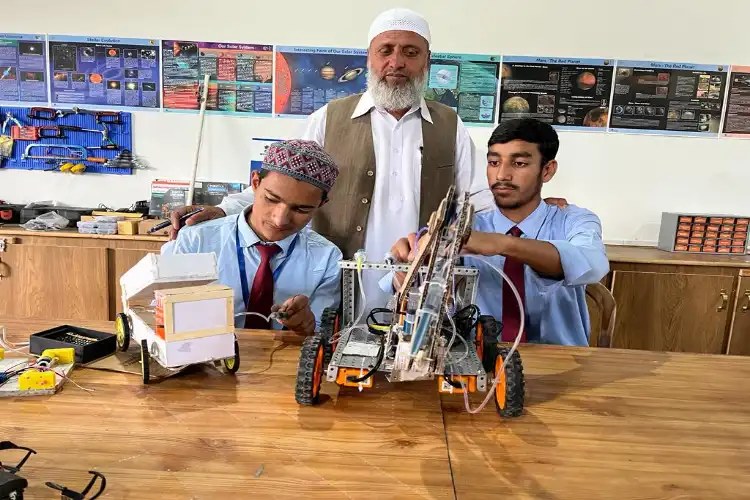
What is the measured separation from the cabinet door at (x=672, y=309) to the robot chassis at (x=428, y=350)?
7.76ft

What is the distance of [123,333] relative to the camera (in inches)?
48.3

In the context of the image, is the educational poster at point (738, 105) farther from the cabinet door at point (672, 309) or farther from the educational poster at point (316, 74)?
the educational poster at point (316, 74)

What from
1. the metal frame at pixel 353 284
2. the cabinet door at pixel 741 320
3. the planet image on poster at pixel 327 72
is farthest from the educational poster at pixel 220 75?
the cabinet door at pixel 741 320

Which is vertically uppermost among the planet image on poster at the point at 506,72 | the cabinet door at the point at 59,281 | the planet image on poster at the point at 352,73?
the planet image on poster at the point at 506,72

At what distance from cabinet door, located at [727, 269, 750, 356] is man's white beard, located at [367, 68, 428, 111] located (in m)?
2.41

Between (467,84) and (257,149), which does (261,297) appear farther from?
(467,84)

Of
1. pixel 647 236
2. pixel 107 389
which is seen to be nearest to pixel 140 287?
pixel 107 389

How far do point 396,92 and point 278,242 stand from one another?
0.89 meters

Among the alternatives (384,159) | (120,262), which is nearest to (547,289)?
(384,159)

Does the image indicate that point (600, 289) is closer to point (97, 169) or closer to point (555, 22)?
point (555, 22)

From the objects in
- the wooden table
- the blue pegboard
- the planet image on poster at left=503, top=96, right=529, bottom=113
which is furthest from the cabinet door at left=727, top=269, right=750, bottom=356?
the blue pegboard

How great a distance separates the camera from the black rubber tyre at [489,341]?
116 centimetres

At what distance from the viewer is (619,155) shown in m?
3.47

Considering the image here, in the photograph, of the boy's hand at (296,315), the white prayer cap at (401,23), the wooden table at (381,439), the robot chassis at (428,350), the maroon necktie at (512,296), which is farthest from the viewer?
the white prayer cap at (401,23)
